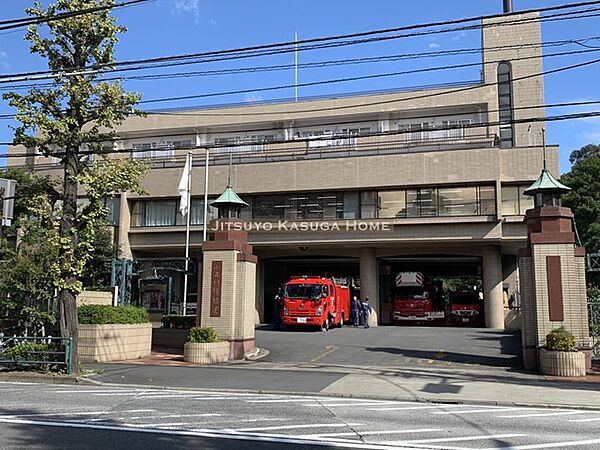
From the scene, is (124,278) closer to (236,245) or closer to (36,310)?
(36,310)

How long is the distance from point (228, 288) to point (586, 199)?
99.9ft

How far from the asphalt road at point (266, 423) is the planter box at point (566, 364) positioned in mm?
5497

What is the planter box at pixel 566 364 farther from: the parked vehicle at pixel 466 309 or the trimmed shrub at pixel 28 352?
the parked vehicle at pixel 466 309

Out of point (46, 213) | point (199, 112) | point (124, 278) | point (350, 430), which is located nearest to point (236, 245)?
point (46, 213)

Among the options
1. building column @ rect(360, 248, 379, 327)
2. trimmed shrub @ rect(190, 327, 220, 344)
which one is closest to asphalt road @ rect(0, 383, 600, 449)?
trimmed shrub @ rect(190, 327, 220, 344)

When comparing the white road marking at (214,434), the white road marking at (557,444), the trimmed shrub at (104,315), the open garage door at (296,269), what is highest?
the open garage door at (296,269)

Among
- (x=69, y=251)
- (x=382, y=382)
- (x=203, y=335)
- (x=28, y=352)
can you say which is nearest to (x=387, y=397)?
(x=382, y=382)

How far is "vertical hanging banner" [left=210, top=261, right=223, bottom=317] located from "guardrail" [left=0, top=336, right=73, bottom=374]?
5414 millimetres

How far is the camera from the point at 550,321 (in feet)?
59.0

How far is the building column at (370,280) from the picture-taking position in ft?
119

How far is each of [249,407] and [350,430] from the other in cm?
274

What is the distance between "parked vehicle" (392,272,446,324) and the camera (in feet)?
123

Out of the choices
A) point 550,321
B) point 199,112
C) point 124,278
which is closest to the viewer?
point 550,321

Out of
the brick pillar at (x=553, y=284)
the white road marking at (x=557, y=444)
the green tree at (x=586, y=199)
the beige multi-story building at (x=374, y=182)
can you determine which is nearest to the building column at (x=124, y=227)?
the beige multi-story building at (x=374, y=182)
